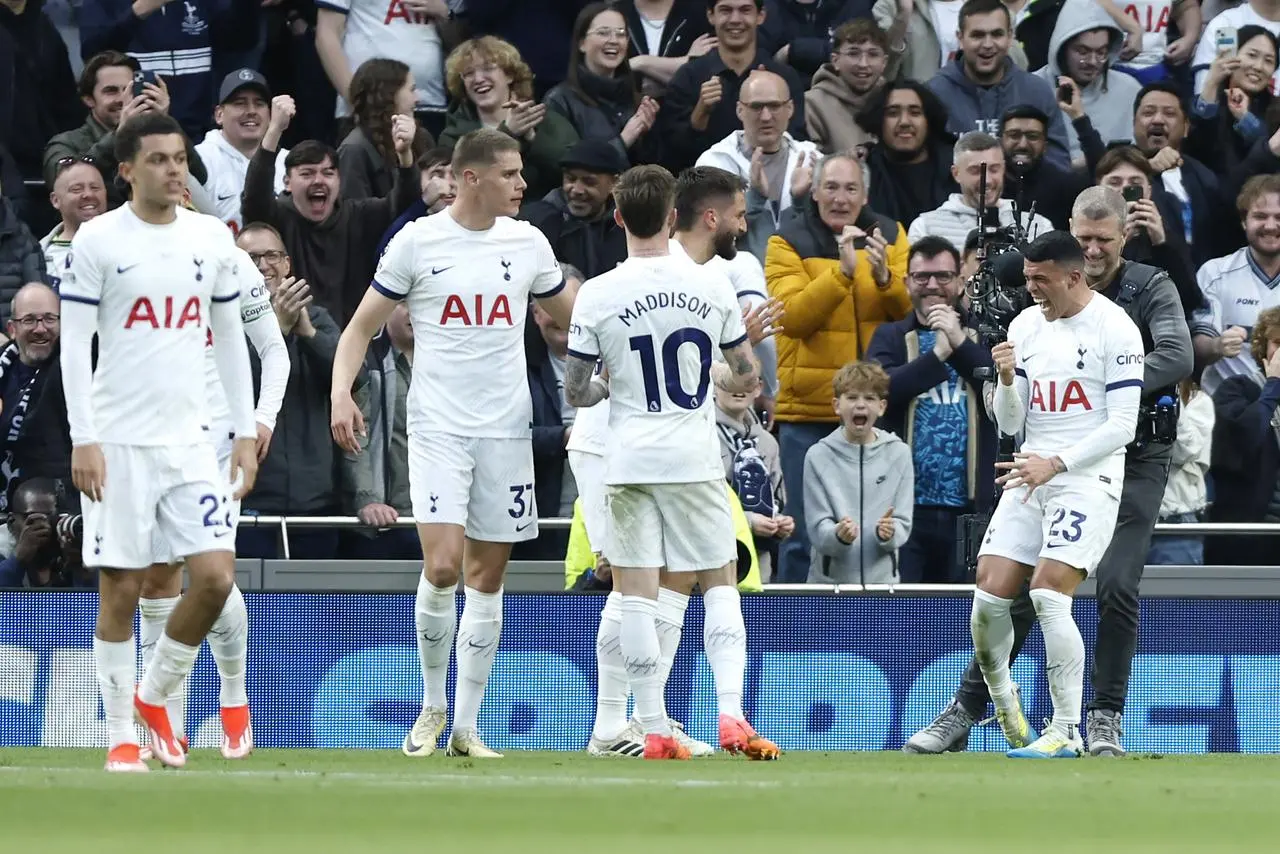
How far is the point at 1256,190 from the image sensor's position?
1476cm

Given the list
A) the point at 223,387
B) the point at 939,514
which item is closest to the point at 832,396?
the point at 939,514

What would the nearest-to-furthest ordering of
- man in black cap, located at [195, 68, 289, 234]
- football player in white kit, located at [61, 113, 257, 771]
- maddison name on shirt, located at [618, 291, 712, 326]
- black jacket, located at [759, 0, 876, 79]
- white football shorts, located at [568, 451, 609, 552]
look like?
1. football player in white kit, located at [61, 113, 257, 771]
2. maddison name on shirt, located at [618, 291, 712, 326]
3. white football shorts, located at [568, 451, 609, 552]
4. man in black cap, located at [195, 68, 289, 234]
5. black jacket, located at [759, 0, 876, 79]

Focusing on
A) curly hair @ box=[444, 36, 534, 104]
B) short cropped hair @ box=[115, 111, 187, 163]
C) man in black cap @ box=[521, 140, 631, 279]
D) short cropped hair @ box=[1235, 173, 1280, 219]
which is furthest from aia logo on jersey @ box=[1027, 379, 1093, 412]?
curly hair @ box=[444, 36, 534, 104]

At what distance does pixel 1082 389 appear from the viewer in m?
10.3

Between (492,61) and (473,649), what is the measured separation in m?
5.76

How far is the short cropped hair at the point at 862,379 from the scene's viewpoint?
12.7 metres

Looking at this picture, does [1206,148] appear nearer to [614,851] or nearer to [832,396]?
[832,396]

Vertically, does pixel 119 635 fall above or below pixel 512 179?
below

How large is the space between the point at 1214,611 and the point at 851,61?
4861 mm

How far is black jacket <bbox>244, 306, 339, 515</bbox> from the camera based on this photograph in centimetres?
1305

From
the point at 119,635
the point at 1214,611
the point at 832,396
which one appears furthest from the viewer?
the point at 832,396

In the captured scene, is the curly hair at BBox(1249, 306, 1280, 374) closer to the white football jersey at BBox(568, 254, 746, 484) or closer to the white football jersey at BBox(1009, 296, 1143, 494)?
the white football jersey at BBox(1009, 296, 1143, 494)

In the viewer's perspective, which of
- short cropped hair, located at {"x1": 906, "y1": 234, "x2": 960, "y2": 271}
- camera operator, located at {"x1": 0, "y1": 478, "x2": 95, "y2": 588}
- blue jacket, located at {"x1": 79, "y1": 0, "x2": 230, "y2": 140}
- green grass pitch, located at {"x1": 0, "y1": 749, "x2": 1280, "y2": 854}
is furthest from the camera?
blue jacket, located at {"x1": 79, "y1": 0, "x2": 230, "y2": 140}

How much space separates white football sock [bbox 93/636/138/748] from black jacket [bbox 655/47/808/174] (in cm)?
735
